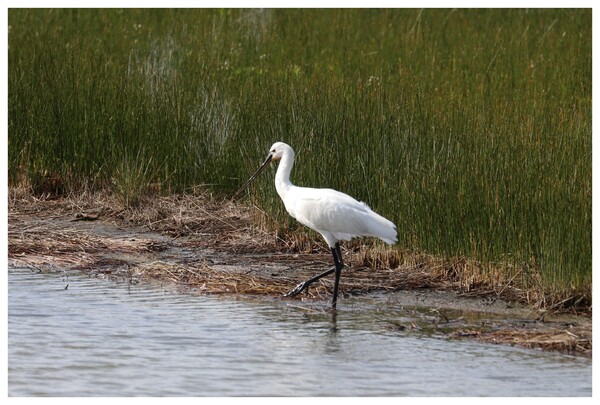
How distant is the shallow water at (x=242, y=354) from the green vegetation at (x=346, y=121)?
107 centimetres

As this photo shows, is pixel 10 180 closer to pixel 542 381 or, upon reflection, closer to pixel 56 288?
pixel 56 288

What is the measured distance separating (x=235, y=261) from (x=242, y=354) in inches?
97.8

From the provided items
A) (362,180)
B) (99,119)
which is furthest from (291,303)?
(99,119)

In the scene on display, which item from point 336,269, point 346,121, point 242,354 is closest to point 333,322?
point 336,269

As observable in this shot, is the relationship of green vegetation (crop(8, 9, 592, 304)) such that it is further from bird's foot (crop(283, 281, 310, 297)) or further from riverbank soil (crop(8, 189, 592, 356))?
bird's foot (crop(283, 281, 310, 297))

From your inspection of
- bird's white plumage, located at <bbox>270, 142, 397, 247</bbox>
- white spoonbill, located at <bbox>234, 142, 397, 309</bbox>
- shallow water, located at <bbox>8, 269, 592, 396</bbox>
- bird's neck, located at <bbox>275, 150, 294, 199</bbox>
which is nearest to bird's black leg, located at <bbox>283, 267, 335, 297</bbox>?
white spoonbill, located at <bbox>234, 142, 397, 309</bbox>

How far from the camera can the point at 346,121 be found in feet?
30.5

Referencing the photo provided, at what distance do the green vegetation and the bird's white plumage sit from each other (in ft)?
2.13

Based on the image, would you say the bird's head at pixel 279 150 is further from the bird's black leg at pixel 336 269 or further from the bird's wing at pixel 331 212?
the bird's black leg at pixel 336 269

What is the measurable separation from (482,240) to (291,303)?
1.27m

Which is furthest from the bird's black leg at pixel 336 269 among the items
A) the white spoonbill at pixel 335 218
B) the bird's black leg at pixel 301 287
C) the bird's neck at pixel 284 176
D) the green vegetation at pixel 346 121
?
the green vegetation at pixel 346 121

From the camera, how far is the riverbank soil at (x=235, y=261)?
275 inches

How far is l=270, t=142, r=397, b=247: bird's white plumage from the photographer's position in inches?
298

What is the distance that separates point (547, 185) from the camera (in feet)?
25.1
